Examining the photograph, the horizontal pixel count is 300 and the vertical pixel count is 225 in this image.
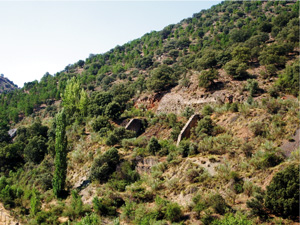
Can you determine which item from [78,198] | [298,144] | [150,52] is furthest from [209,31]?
[78,198]

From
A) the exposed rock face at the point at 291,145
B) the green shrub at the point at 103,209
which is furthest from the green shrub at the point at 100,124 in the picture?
the exposed rock face at the point at 291,145

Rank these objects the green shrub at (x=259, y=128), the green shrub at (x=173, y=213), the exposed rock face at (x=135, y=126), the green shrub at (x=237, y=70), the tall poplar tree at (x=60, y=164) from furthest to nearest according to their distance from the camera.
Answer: the green shrub at (x=237, y=70), the exposed rock face at (x=135, y=126), the tall poplar tree at (x=60, y=164), the green shrub at (x=259, y=128), the green shrub at (x=173, y=213)

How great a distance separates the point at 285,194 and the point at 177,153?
10.2 metres

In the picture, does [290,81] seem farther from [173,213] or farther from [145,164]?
[173,213]

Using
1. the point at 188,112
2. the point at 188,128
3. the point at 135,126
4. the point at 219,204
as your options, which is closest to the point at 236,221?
the point at 219,204

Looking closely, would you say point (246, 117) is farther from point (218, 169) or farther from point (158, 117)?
point (158, 117)

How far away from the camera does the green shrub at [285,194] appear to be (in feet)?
39.2

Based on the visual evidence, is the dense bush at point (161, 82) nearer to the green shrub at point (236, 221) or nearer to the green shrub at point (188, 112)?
the green shrub at point (188, 112)

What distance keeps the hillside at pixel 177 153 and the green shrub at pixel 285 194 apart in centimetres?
5

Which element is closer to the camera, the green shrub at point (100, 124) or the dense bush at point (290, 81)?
the dense bush at point (290, 81)

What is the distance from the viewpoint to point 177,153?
69.7 feet

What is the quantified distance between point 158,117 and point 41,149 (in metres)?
18.2

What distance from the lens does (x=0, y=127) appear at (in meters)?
46.8

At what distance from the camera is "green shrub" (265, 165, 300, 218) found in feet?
39.2
